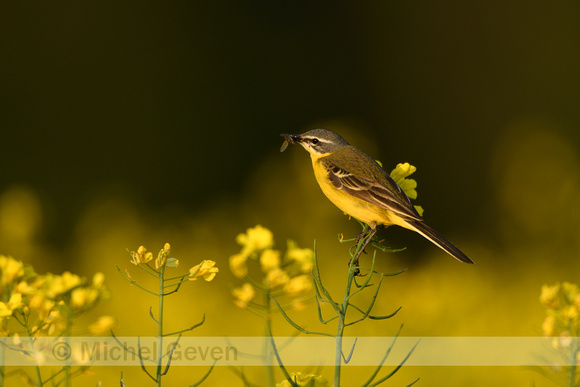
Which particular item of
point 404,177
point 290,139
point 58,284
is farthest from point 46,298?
point 290,139

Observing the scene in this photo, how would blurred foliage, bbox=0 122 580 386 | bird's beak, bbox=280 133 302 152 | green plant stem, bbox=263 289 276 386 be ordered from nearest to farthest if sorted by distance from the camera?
1. green plant stem, bbox=263 289 276 386
2. bird's beak, bbox=280 133 302 152
3. blurred foliage, bbox=0 122 580 386

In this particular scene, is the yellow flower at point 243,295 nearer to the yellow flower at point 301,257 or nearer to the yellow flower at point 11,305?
the yellow flower at point 301,257

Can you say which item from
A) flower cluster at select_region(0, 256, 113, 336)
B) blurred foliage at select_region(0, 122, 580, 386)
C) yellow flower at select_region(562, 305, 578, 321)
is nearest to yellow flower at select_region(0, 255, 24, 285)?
flower cluster at select_region(0, 256, 113, 336)

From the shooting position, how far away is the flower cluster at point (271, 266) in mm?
896

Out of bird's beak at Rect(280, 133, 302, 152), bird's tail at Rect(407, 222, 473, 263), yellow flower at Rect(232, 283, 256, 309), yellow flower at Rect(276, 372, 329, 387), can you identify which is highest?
bird's beak at Rect(280, 133, 302, 152)

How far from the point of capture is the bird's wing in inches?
60.4

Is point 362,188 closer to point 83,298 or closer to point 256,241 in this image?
point 256,241

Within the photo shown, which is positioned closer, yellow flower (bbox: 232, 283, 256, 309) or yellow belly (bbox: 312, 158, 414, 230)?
yellow flower (bbox: 232, 283, 256, 309)

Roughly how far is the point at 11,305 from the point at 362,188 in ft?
3.12

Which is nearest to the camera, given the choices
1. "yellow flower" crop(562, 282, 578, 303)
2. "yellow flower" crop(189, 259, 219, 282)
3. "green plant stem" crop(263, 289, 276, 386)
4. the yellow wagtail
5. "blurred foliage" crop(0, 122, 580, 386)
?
"green plant stem" crop(263, 289, 276, 386)

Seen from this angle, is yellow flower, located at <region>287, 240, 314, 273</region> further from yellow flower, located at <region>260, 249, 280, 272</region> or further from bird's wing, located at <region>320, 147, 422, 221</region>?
bird's wing, located at <region>320, 147, 422, 221</region>

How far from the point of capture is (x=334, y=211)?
319cm

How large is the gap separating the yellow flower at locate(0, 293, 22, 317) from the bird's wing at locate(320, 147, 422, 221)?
80 cm

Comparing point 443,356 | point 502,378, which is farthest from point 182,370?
point 502,378
